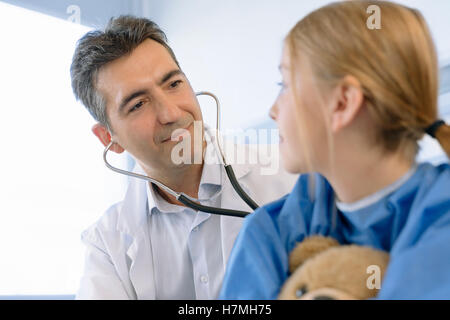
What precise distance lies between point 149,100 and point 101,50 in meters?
0.18

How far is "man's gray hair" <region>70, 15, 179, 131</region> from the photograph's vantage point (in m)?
1.25

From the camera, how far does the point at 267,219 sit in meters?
0.81

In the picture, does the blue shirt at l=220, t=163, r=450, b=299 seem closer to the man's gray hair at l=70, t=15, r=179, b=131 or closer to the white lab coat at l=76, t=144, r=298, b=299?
the white lab coat at l=76, t=144, r=298, b=299

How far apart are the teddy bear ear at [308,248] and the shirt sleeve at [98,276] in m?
0.52

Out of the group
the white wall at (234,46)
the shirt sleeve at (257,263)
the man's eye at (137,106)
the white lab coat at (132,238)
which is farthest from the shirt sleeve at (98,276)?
the white wall at (234,46)

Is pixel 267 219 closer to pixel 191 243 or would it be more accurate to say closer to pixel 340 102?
pixel 340 102

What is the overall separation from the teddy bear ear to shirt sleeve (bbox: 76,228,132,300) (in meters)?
0.52

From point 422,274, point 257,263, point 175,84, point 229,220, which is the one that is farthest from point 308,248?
point 175,84

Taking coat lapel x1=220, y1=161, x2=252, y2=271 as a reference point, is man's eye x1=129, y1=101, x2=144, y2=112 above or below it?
above

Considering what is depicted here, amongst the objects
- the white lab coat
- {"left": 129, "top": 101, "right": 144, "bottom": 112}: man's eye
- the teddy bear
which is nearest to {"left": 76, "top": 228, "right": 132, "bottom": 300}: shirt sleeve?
the white lab coat

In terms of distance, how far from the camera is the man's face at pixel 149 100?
1207 millimetres

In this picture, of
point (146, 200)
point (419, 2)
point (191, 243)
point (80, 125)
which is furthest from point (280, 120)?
point (80, 125)

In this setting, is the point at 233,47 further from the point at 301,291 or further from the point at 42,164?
the point at 301,291

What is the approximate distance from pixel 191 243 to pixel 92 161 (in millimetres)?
890
